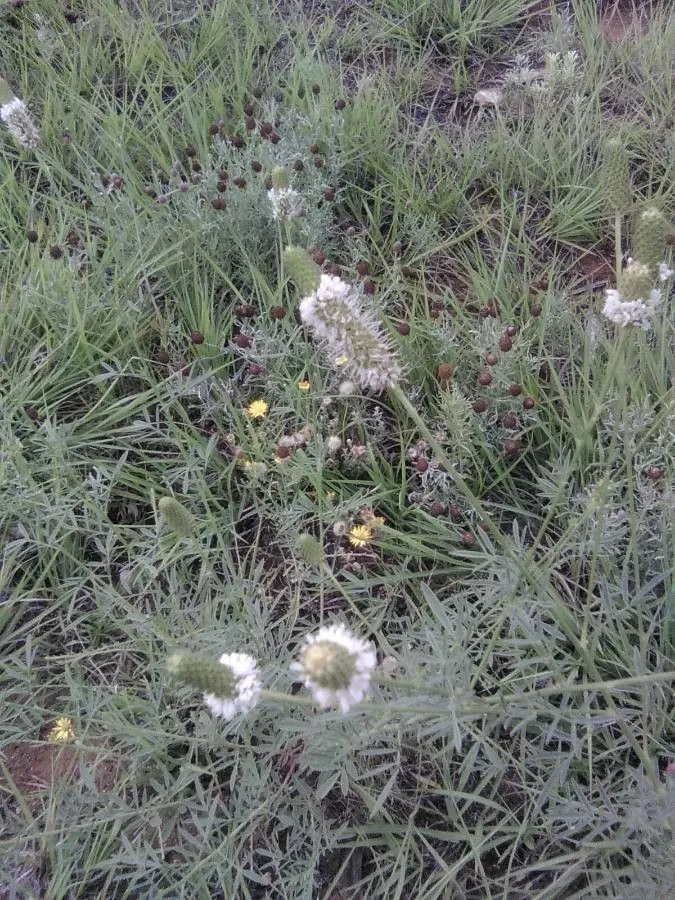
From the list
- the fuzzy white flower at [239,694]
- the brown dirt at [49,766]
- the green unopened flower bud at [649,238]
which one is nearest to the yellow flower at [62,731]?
the brown dirt at [49,766]

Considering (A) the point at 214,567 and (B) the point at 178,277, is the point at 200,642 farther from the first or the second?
(B) the point at 178,277

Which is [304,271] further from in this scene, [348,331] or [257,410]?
[257,410]

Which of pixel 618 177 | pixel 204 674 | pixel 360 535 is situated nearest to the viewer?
pixel 204 674

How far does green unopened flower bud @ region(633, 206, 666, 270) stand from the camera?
1.50 meters

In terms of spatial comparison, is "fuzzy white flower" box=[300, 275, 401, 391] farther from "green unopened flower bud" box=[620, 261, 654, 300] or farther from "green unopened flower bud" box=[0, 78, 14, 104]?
"green unopened flower bud" box=[0, 78, 14, 104]

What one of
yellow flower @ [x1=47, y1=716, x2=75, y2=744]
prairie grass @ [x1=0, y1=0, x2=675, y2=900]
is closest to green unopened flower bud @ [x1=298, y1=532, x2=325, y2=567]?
prairie grass @ [x1=0, y1=0, x2=675, y2=900]

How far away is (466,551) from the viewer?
2023 millimetres

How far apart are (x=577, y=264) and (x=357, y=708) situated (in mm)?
2037

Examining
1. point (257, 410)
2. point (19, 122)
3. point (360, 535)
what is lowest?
point (360, 535)

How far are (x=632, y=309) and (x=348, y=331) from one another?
57 centimetres

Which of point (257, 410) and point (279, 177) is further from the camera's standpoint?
point (257, 410)

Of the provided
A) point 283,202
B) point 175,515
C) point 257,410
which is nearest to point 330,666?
point 175,515

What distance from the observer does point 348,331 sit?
1456mm

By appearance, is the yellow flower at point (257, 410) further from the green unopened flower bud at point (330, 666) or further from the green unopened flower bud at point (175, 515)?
the green unopened flower bud at point (330, 666)
